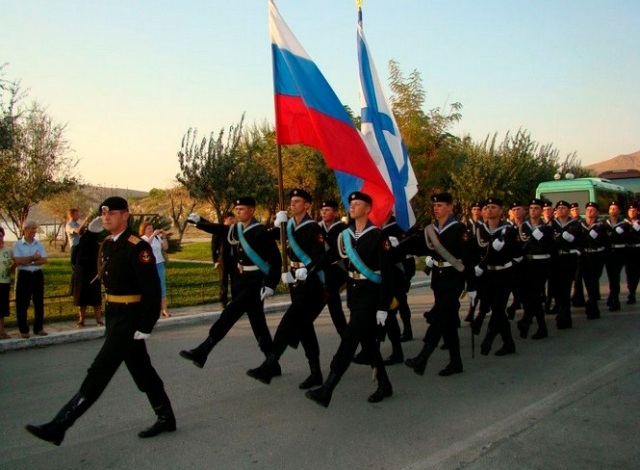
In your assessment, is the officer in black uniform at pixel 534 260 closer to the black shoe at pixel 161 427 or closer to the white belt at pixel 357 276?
the white belt at pixel 357 276

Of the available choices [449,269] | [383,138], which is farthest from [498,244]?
[383,138]

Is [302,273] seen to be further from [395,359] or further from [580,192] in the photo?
[580,192]

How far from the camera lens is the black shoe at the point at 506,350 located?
7695 millimetres

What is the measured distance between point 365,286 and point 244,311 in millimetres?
1401

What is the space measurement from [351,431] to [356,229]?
190cm

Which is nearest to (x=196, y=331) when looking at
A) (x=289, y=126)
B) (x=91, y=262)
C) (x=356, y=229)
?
(x=91, y=262)

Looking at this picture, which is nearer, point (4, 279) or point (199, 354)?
point (199, 354)

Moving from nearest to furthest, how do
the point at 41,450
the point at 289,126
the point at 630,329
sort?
the point at 41,450 → the point at 289,126 → the point at 630,329

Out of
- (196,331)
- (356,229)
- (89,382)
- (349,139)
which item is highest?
(349,139)

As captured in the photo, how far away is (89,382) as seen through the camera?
4.62 meters

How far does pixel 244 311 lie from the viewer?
649 centimetres

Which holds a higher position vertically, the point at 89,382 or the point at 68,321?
the point at 89,382

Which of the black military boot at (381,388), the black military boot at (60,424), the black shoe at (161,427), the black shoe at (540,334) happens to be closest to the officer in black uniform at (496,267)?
the black shoe at (540,334)

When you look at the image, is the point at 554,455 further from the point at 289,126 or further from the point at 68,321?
the point at 68,321
